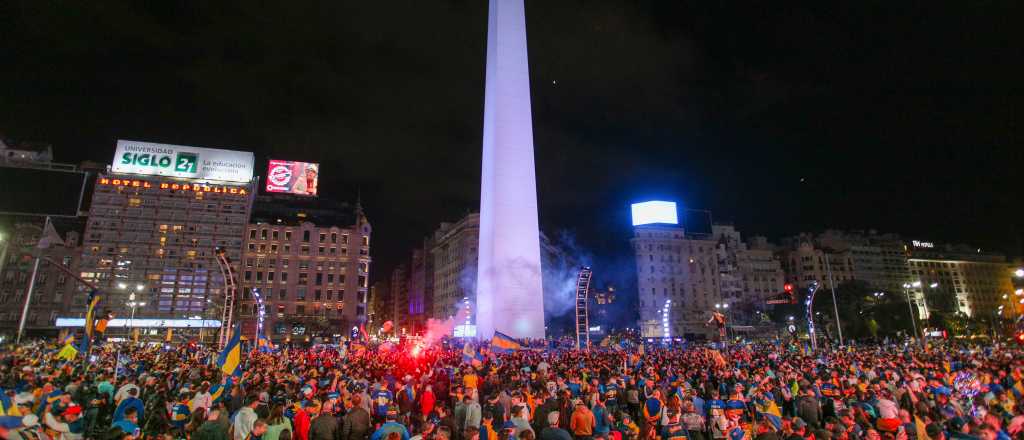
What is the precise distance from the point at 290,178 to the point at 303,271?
1587 centimetres

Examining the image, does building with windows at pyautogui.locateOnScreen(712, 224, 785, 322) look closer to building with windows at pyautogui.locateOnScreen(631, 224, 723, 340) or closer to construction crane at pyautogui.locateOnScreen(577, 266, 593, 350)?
building with windows at pyautogui.locateOnScreen(631, 224, 723, 340)

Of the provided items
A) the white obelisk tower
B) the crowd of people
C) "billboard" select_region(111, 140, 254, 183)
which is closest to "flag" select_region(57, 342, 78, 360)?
the crowd of people

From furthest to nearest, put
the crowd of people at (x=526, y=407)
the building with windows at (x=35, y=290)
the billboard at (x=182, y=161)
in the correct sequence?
the billboard at (x=182, y=161), the building with windows at (x=35, y=290), the crowd of people at (x=526, y=407)

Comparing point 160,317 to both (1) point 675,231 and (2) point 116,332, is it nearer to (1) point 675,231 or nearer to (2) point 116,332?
(2) point 116,332

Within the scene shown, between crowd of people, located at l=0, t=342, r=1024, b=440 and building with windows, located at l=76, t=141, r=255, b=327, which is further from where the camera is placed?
building with windows, located at l=76, t=141, r=255, b=327

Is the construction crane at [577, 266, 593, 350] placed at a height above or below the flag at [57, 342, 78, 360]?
above

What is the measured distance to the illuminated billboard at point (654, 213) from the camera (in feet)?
332

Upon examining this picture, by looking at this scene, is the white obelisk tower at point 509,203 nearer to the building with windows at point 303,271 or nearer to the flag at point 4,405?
the flag at point 4,405

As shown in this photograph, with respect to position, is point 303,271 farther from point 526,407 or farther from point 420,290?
point 526,407

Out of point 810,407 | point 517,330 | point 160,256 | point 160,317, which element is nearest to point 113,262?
point 160,256

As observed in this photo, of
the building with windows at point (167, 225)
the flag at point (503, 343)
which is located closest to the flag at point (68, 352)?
the flag at point (503, 343)

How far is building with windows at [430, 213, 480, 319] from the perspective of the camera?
104 metres

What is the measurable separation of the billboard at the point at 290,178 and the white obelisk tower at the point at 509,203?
49720 millimetres

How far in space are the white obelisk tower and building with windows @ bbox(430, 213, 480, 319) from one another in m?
49.3
